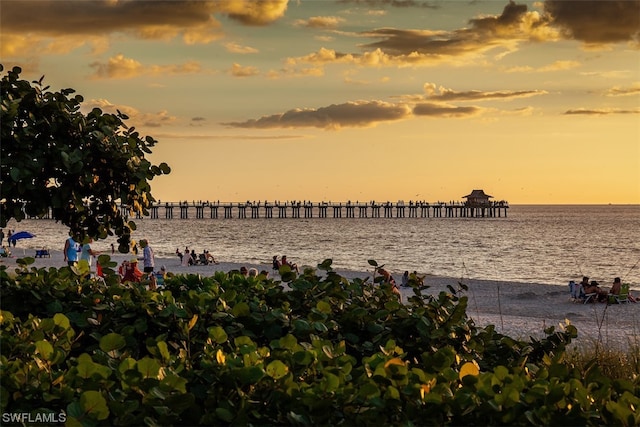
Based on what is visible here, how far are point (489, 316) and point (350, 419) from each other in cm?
2032

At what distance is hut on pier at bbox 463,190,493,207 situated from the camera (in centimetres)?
17212

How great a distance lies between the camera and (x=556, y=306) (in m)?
28.0

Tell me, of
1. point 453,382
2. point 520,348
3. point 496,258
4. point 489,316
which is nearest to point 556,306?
point 489,316

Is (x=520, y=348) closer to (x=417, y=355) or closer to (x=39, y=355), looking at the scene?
(x=417, y=355)

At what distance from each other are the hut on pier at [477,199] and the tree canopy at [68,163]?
558ft

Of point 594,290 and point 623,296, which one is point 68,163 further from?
point 594,290

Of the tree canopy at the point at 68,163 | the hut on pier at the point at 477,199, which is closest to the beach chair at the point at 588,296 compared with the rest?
the tree canopy at the point at 68,163

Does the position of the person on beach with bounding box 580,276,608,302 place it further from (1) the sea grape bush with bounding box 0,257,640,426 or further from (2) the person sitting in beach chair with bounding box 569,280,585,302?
(1) the sea grape bush with bounding box 0,257,640,426

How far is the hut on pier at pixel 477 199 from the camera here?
17212 centimetres

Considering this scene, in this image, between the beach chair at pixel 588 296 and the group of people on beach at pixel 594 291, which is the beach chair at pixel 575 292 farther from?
the beach chair at pixel 588 296

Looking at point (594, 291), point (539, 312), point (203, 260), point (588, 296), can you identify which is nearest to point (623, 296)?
point (594, 291)

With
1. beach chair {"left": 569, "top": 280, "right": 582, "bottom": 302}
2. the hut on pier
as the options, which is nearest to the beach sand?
beach chair {"left": 569, "top": 280, "right": 582, "bottom": 302}

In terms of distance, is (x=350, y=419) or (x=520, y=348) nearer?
(x=350, y=419)

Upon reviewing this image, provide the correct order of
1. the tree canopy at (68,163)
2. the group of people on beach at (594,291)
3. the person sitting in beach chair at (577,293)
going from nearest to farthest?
the tree canopy at (68,163) → the group of people on beach at (594,291) → the person sitting in beach chair at (577,293)
